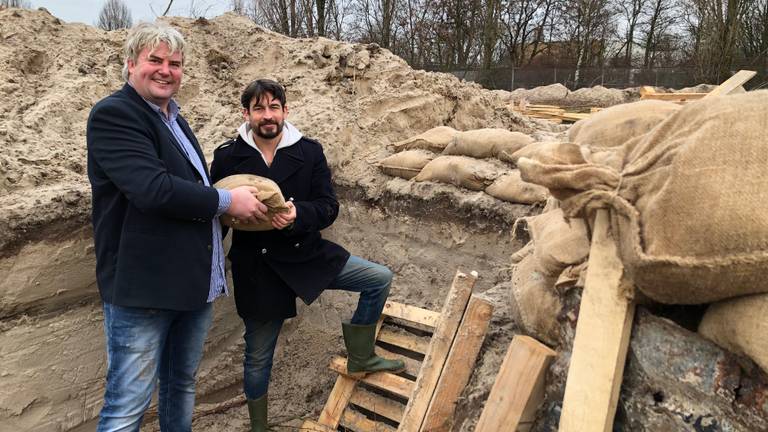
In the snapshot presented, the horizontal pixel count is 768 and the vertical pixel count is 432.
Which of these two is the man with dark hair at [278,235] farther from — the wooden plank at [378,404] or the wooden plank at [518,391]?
the wooden plank at [518,391]

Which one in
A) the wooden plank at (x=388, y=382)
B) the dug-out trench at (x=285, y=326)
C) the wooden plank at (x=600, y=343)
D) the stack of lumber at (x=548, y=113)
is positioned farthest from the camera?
the stack of lumber at (x=548, y=113)

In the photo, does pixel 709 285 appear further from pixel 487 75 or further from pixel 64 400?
pixel 487 75

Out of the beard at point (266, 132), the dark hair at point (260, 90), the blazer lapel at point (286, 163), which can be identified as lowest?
the blazer lapel at point (286, 163)

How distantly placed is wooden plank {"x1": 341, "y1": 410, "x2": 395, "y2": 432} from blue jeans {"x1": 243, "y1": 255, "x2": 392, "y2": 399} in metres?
0.58

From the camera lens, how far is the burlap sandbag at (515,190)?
355 centimetres

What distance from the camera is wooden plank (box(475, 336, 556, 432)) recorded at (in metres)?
1.88

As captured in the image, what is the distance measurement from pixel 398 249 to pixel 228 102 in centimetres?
212

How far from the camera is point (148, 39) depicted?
2170 millimetres

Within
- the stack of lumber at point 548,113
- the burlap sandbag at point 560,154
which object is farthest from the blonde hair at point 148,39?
the stack of lumber at point 548,113

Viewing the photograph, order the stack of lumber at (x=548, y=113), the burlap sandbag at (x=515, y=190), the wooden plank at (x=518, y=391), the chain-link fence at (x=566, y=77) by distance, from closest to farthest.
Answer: the wooden plank at (x=518, y=391), the burlap sandbag at (x=515, y=190), the stack of lumber at (x=548, y=113), the chain-link fence at (x=566, y=77)

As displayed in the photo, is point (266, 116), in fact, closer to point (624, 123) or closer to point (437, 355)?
point (437, 355)

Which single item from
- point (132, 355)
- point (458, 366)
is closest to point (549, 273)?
point (458, 366)

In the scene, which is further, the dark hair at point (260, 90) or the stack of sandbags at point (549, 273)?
the dark hair at point (260, 90)

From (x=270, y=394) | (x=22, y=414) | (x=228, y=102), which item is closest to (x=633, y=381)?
(x=270, y=394)
